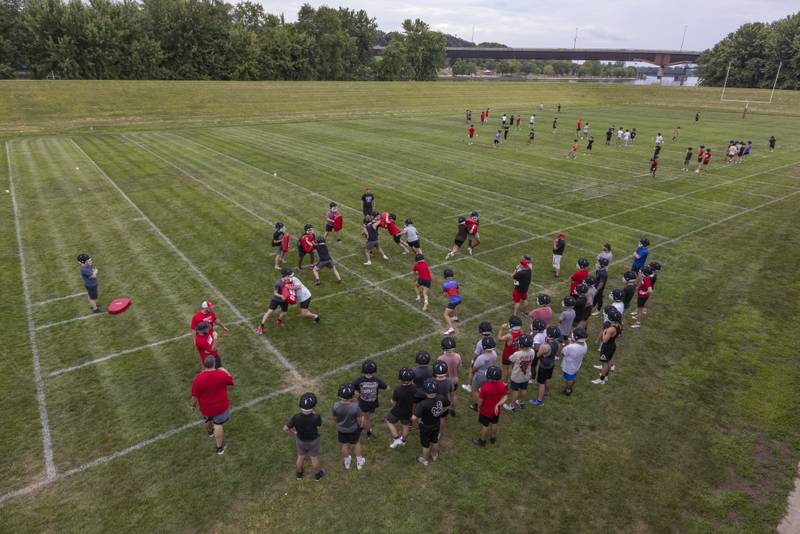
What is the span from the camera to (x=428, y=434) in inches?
295

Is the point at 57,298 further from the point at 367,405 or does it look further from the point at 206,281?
the point at 367,405

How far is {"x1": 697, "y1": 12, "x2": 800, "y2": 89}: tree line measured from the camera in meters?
88.2

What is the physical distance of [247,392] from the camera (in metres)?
9.52

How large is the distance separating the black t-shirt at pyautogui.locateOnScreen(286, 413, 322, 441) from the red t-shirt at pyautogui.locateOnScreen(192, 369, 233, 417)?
1389mm

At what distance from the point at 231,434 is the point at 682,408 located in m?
8.93

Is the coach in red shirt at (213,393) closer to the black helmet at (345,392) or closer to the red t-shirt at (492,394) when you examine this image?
the black helmet at (345,392)

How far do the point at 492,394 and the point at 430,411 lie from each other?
1.13m

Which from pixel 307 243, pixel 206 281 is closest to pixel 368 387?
pixel 307 243

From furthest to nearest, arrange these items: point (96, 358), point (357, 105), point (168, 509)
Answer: point (357, 105) < point (96, 358) < point (168, 509)

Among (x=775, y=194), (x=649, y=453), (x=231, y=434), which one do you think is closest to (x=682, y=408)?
(x=649, y=453)

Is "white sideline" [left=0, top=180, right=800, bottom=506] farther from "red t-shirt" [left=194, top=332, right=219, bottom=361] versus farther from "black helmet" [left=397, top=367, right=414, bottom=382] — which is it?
"black helmet" [left=397, top=367, right=414, bottom=382]

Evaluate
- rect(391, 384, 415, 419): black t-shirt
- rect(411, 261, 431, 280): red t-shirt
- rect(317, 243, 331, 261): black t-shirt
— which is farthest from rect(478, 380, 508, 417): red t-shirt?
rect(317, 243, 331, 261): black t-shirt

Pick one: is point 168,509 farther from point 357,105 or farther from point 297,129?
point 357,105

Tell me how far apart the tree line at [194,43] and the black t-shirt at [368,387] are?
77253 millimetres
